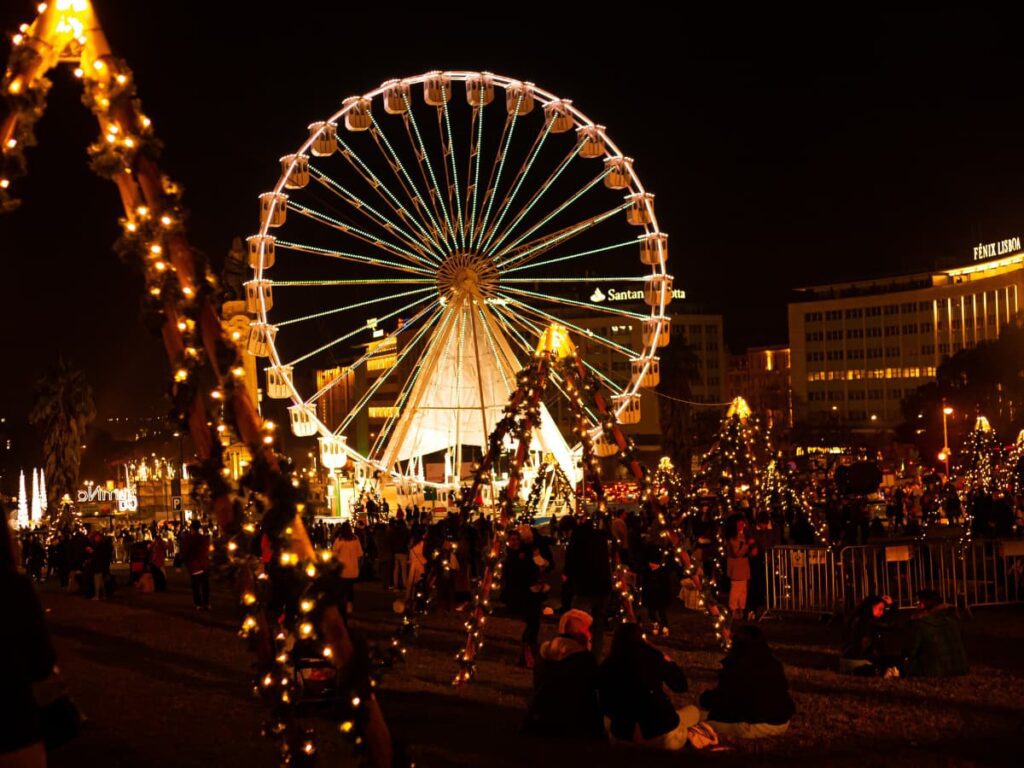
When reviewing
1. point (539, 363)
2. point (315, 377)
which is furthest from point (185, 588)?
point (315, 377)

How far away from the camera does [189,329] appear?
745 centimetres

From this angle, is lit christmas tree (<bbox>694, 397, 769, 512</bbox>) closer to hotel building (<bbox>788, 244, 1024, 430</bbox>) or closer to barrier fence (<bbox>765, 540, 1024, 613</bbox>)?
barrier fence (<bbox>765, 540, 1024, 613</bbox>)

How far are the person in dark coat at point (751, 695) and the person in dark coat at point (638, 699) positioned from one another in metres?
0.34

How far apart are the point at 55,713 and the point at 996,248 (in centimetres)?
14568

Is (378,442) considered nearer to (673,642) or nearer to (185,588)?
(185,588)

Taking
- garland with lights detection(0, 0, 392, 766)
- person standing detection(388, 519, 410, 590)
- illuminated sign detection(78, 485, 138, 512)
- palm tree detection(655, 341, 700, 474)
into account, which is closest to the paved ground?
garland with lights detection(0, 0, 392, 766)

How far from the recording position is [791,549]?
65.1 ft

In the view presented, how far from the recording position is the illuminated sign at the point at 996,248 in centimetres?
13600

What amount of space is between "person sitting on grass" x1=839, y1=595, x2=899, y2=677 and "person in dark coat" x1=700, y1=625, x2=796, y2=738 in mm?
3305

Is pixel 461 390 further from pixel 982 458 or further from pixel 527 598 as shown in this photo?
pixel 527 598

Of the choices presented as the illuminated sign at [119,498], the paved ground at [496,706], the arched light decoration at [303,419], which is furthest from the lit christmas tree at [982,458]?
the illuminated sign at [119,498]

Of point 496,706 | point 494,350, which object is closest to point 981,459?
point 494,350

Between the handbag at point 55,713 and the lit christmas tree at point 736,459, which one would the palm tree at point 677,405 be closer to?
the lit christmas tree at point 736,459

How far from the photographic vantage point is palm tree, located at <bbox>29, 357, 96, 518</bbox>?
6675cm
